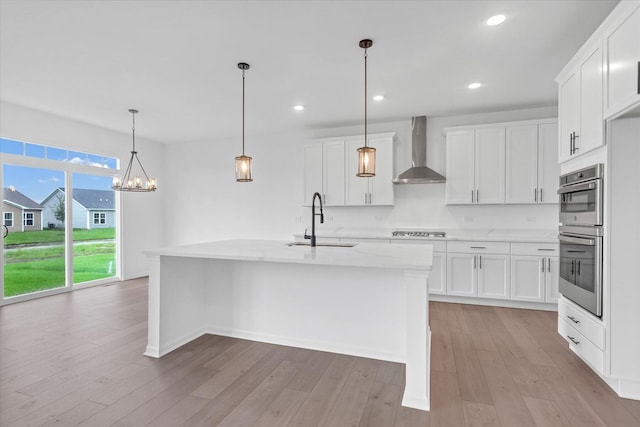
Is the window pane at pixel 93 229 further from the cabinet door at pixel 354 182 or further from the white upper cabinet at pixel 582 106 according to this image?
the white upper cabinet at pixel 582 106

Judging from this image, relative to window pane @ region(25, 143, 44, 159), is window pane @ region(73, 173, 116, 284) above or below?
below

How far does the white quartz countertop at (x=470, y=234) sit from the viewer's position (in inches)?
157

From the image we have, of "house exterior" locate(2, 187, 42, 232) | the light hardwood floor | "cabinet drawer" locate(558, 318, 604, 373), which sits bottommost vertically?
the light hardwood floor

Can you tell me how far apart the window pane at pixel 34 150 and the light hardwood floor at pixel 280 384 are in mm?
2470

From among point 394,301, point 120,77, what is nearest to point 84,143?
point 120,77

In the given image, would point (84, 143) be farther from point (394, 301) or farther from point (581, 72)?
point (581, 72)

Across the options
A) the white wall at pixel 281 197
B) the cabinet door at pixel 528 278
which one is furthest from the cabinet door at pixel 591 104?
the white wall at pixel 281 197

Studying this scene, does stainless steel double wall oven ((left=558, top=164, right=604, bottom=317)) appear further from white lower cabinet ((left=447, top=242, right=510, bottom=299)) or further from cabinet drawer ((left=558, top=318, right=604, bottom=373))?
white lower cabinet ((left=447, top=242, right=510, bottom=299))

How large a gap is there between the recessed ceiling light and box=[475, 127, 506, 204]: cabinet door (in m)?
2.13

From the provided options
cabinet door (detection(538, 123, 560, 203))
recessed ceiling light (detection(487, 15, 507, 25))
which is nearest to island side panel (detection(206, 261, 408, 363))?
recessed ceiling light (detection(487, 15, 507, 25))

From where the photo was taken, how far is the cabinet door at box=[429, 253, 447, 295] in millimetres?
4297

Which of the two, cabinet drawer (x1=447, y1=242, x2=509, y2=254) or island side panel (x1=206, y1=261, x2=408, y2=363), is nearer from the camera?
island side panel (x1=206, y1=261, x2=408, y2=363)

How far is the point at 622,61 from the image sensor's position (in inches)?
76.8

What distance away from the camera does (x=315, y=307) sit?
109 inches
